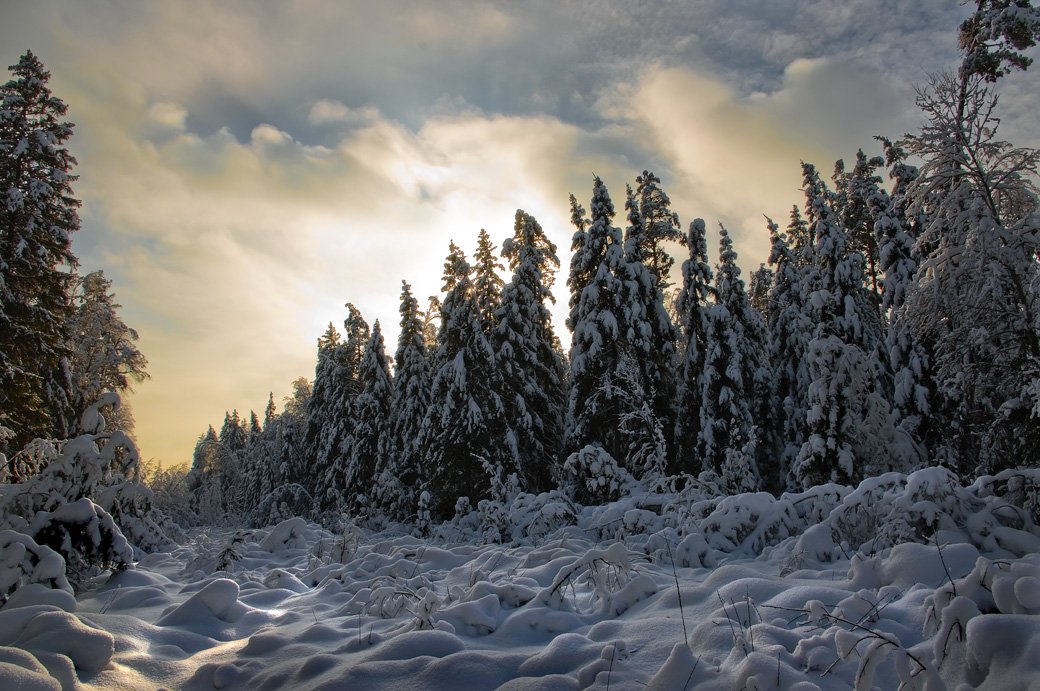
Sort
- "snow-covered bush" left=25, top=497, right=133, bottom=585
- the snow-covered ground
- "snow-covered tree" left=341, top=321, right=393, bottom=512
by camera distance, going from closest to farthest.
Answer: the snow-covered ground, "snow-covered bush" left=25, top=497, right=133, bottom=585, "snow-covered tree" left=341, top=321, right=393, bottom=512

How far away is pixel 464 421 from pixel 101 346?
18271 millimetres

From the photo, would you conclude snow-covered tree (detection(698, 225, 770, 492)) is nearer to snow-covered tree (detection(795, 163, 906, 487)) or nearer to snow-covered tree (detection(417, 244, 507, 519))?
snow-covered tree (detection(795, 163, 906, 487))

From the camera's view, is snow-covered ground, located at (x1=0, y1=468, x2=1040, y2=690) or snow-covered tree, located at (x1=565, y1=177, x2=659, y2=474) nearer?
snow-covered ground, located at (x1=0, y1=468, x2=1040, y2=690)

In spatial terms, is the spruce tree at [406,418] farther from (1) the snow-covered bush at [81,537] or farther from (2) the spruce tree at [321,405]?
(1) the snow-covered bush at [81,537]

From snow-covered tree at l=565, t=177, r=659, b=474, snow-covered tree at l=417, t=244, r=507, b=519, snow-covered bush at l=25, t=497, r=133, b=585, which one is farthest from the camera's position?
snow-covered tree at l=417, t=244, r=507, b=519

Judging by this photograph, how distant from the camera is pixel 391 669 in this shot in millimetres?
3660

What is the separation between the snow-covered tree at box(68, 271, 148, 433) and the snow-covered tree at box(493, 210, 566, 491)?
723 inches

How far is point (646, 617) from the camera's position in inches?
171

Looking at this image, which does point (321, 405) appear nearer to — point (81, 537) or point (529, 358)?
point (529, 358)

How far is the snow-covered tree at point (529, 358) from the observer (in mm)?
22891

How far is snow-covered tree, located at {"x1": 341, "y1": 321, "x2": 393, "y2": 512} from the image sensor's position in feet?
99.7

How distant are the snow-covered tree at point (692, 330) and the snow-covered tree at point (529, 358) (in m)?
5.29

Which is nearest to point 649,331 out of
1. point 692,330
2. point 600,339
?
point 600,339

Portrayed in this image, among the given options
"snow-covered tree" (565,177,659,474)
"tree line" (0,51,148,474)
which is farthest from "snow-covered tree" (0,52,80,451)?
A: "snow-covered tree" (565,177,659,474)
